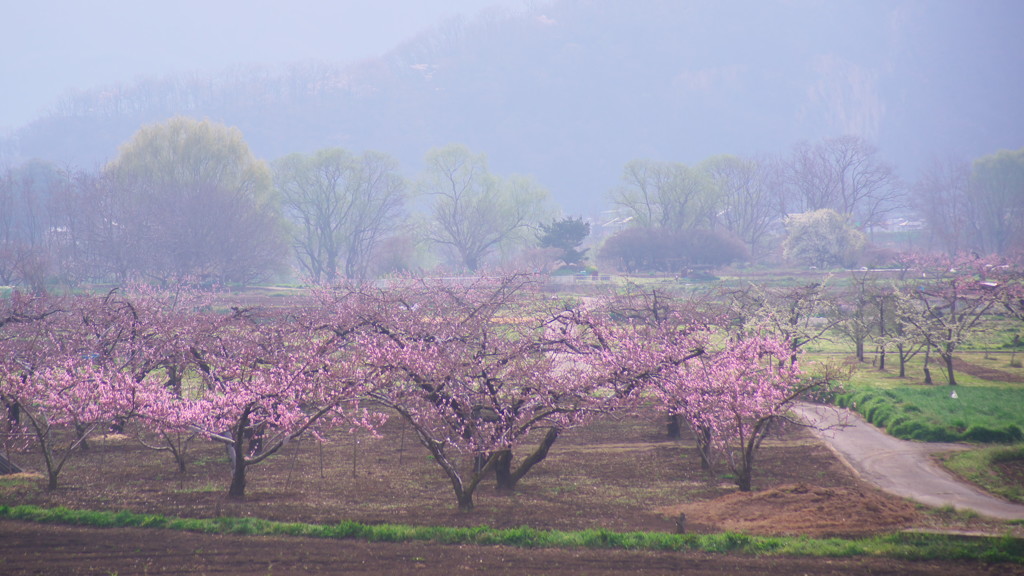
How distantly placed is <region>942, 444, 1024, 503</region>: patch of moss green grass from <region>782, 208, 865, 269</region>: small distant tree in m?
56.8

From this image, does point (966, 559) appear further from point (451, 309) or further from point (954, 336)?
point (954, 336)

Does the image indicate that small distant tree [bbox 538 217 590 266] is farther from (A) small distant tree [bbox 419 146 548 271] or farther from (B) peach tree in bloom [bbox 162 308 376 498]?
(B) peach tree in bloom [bbox 162 308 376 498]

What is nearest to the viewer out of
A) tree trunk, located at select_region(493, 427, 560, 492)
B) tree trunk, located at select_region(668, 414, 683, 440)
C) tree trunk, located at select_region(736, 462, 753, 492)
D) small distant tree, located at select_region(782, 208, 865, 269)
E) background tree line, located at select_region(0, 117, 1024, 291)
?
tree trunk, located at select_region(736, 462, 753, 492)

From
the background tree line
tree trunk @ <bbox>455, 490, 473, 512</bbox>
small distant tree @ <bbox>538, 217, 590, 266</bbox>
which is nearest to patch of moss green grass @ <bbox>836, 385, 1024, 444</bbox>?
tree trunk @ <bbox>455, 490, 473, 512</bbox>

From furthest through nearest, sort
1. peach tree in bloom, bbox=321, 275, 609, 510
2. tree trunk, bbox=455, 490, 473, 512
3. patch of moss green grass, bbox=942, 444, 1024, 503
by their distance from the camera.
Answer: patch of moss green grass, bbox=942, 444, 1024, 503, peach tree in bloom, bbox=321, 275, 609, 510, tree trunk, bbox=455, 490, 473, 512

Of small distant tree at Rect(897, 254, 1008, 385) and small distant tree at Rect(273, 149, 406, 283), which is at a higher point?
small distant tree at Rect(273, 149, 406, 283)

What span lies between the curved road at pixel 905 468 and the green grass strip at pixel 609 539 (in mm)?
2958

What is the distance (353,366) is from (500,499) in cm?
430

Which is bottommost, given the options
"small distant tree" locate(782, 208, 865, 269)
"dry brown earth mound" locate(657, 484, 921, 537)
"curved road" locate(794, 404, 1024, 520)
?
"curved road" locate(794, 404, 1024, 520)

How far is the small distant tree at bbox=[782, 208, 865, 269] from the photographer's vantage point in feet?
231

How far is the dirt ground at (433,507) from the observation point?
34.7 feet

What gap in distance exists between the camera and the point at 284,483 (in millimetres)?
15656

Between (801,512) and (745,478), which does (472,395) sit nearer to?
(745,478)

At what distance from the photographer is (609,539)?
38.2 feet
